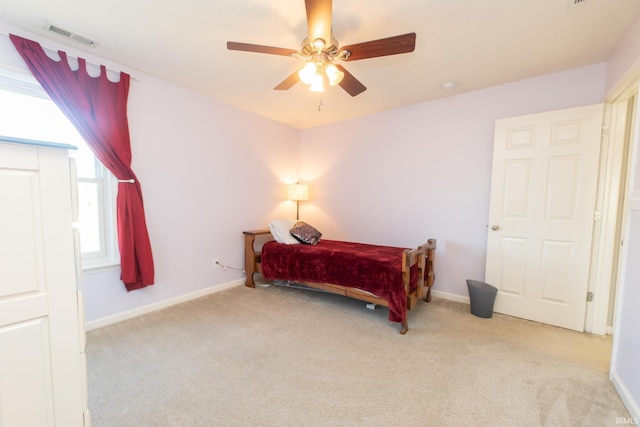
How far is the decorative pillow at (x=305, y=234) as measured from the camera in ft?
10.7

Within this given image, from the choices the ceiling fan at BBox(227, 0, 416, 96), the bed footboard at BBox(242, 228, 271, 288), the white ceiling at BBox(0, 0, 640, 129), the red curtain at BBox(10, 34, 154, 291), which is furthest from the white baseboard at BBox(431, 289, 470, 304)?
the red curtain at BBox(10, 34, 154, 291)

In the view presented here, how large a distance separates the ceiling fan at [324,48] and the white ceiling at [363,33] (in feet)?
0.84

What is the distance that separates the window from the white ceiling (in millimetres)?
481

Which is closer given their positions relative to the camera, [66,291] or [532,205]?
[66,291]

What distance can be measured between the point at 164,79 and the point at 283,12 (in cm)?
171

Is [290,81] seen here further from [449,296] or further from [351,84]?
[449,296]

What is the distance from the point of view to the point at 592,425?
1.31 metres

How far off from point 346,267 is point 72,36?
3028 millimetres

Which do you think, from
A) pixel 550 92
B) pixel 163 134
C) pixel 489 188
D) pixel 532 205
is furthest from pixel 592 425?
pixel 163 134

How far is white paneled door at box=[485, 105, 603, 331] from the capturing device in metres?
2.24

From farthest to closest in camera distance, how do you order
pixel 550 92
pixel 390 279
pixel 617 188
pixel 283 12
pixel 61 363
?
pixel 550 92 → pixel 390 279 → pixel 617 188 → pixel 283 12 → pixel 61 363

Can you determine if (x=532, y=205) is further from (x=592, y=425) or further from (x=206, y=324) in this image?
(x=206, y=324)

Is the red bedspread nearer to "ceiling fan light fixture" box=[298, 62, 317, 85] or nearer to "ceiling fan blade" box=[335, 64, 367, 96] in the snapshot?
"ceiling fan blade" box=[335, 64, 367, 96]

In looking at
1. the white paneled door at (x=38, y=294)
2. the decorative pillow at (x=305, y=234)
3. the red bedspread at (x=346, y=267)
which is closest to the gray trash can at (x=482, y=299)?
the red bedspread at (x=346, y=267)
